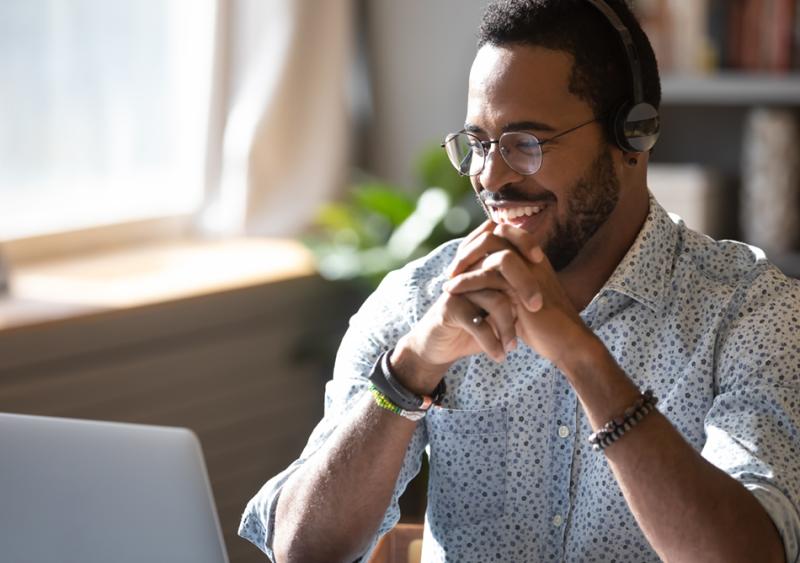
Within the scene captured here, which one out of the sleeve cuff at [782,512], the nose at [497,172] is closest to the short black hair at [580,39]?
the nose at [497,172]

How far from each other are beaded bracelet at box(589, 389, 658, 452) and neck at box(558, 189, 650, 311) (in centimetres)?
31

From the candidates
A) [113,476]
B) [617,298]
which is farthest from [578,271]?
[113,476]

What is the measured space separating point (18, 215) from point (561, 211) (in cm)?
173

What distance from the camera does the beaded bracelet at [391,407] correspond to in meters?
1.37

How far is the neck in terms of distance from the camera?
58.6 inches

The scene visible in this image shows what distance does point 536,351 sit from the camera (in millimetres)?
1293

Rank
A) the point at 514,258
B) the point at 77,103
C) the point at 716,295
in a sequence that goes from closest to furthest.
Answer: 1. the point at 514,258
2. the point at 716,295
3. the point at 77,103

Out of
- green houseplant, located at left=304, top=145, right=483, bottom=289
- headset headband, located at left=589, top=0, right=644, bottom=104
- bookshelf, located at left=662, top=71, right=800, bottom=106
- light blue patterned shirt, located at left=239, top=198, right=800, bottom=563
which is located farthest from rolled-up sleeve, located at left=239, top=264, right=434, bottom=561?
bookshelf, located at left=662, top=71, right=800, bottom=106

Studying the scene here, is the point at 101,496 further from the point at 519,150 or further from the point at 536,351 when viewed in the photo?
the point at 519,150

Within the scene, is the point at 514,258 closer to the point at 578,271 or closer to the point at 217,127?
the point at 578,271

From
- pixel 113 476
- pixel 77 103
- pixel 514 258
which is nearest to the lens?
pixel 113 476

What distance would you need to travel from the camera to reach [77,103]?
2.85m

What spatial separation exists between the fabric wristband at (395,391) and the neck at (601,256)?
0.25 meters

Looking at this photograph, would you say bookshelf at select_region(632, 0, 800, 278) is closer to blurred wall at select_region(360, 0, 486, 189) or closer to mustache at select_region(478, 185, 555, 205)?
blurred wall at select_region(360, 0, 486, 189)
